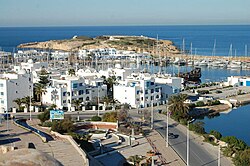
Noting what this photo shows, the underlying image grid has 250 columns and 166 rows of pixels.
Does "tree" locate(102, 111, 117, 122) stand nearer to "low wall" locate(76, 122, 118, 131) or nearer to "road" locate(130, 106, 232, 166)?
"low wall" locate(76, 122, 118, 131)

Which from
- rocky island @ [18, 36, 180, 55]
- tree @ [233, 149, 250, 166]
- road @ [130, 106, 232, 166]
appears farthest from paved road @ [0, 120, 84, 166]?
rocky island @ [18, 36, 180, 55]

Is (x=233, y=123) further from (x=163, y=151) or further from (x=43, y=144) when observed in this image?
(x=43, y=144)

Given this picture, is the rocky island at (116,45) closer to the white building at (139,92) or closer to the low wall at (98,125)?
the white building at (139,92)

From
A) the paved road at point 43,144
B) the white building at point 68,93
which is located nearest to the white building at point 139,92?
the white building at point 68,93

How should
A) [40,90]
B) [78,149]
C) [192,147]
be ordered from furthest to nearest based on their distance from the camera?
[40,90] < [192,147] < [78,149]

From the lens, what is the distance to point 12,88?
152ft

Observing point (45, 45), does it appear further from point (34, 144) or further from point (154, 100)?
point (34, 144)

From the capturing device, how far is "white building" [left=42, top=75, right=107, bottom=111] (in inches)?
1825

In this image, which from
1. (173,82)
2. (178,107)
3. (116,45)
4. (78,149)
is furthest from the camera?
(116,45)

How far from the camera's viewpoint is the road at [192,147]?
29.2m

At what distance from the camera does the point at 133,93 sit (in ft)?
157

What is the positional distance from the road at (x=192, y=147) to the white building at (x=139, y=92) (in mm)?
7282

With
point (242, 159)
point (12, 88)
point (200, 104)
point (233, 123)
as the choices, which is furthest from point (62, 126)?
point (200, 104)

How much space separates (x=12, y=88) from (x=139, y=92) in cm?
1367
